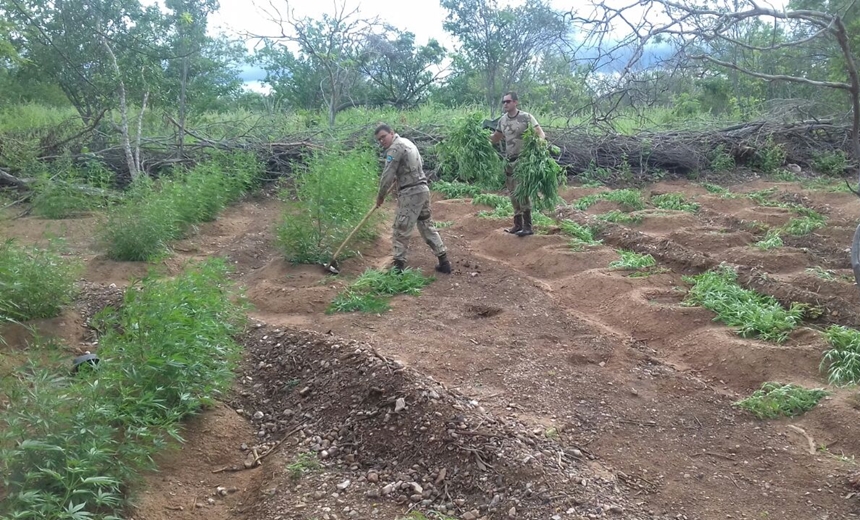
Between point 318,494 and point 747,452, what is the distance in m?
2.54

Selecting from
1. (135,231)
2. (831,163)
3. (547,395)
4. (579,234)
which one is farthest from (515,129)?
(831,163)

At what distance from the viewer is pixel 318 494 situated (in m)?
3.61

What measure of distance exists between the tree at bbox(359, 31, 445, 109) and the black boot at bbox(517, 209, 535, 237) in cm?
1270

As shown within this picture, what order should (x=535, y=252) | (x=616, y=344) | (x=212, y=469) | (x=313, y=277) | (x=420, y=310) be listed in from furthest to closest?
(x=535, y=252) < (x=313, y=277) < (x=420, y=310) < (x=616, y=344) < (x=212, y=469)

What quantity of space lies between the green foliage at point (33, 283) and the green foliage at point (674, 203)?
8407 millimetres

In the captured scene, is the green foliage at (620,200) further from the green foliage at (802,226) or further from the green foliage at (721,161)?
the green foliage at (721,161)

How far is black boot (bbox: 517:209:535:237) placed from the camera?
837cm

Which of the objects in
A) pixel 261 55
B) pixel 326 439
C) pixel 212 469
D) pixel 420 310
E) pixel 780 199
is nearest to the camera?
pixel 212 469

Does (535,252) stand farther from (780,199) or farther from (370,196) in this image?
(780,199)

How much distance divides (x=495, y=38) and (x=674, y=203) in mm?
10873

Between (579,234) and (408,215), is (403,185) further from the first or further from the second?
(579,234)

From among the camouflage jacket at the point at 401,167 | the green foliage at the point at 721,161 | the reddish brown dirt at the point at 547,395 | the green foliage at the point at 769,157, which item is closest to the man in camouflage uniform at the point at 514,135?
the reddish brown dirt at the point at 547,395

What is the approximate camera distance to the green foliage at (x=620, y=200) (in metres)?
10.3


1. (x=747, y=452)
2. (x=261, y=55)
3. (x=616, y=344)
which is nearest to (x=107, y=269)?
(x=616, y=344)
